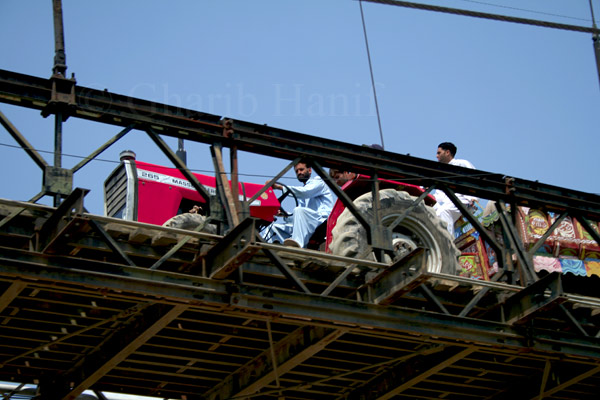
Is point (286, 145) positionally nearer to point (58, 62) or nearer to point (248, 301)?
point (248, 301)

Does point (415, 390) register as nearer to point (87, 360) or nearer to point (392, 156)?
point (392, 156)

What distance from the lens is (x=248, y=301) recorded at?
9.83 meters

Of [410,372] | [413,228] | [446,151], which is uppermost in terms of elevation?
[446,151]

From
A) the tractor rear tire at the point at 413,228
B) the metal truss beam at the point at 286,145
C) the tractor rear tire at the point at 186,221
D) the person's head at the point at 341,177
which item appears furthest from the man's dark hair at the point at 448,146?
the tractor rear tire at the point at 186,221

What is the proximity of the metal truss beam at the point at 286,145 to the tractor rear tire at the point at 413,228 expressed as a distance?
0.73 m

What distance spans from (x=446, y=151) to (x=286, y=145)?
19.2 ft

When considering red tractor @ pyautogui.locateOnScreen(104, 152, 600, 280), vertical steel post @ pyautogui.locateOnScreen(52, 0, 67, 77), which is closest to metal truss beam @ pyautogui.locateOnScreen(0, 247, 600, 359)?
red tractor @ pyautogui.locateOnScreen(104, 152, 600, 280)

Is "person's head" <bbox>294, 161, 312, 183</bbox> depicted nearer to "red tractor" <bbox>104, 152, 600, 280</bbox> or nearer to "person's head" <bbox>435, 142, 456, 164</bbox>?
"red tractor" <bbox>104, 152, 600, 280</bbox>

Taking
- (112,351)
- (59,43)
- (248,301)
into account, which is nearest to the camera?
(248,301)

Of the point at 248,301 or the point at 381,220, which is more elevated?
the point at 381,220

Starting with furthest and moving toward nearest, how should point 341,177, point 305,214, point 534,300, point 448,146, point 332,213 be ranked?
point 448,146, point 341,177, point 305,214, point 332,213, point 534,300

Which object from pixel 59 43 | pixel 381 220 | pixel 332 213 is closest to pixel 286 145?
pixel 381 220

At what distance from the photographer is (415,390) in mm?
13484

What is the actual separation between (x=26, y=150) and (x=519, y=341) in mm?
5980
